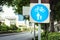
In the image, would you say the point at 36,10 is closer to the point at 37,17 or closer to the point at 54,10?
the point at 37,17

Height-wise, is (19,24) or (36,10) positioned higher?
(36,10)

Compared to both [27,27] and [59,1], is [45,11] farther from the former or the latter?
[27,27]

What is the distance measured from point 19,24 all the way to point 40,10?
97.8 m

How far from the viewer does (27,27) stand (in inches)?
4318

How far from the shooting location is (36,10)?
9.08 metres

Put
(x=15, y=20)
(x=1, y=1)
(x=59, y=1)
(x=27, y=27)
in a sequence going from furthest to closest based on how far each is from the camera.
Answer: (x=27, y=27) → (x=15, y=20) → (x=1, y=1) → (x=59, y=1)

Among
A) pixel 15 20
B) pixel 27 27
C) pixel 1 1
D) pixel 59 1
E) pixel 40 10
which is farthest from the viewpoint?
pixel 27 27

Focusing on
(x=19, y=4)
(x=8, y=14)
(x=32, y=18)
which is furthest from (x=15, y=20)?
(x=32, y=18)

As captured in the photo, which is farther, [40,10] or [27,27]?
[27,27]

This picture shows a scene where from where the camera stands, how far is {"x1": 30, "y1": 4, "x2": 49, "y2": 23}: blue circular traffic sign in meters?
9.04

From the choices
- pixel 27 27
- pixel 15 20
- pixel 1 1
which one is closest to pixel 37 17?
pixel 1 1

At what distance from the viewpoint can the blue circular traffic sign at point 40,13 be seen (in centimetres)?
904

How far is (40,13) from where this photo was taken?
9.02m

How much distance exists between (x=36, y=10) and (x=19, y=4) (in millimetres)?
23599
